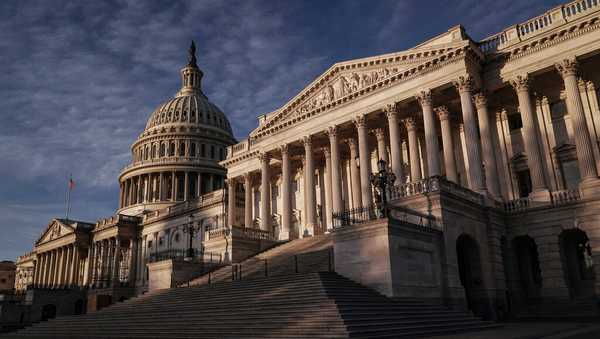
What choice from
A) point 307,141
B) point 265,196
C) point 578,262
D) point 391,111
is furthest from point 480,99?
point 265,196

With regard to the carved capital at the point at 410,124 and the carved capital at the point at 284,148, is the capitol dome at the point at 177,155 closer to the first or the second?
the carved capital at the point at 284,148

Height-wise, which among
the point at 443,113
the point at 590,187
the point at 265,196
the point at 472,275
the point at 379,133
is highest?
the point at 379,133

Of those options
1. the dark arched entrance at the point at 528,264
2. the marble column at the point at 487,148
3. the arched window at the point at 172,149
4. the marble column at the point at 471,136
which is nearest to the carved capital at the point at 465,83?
the marble column at the point at 471,136

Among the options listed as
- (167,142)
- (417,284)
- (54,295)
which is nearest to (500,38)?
(417,284)

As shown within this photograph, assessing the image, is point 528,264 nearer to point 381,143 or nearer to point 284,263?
point 381,143

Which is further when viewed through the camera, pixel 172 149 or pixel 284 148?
pixel 172 149

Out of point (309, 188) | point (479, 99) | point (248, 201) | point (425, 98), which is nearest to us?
point (479, 99)

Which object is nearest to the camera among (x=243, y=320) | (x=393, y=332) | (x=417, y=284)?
(x=393, y=332)

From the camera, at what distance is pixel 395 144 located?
128 ft

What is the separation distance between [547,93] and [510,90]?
8.66 ft

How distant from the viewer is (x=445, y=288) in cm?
2641

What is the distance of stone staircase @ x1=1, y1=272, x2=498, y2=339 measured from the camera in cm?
1856

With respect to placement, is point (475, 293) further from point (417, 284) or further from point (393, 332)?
point (393, 332)

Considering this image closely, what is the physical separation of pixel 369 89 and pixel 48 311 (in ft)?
181
